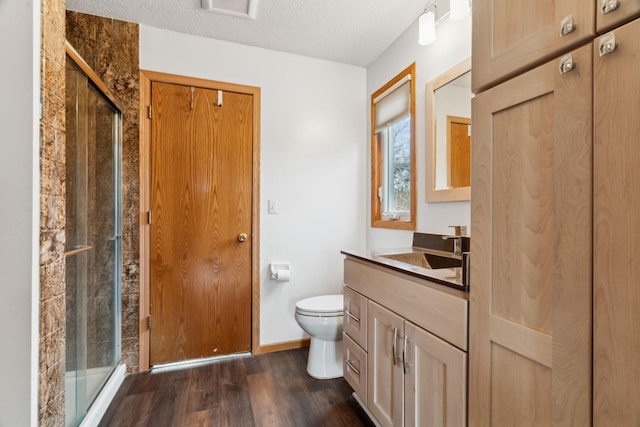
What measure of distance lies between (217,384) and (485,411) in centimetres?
164

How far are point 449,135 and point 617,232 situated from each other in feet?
4.34

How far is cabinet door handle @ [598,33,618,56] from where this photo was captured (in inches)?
22.4

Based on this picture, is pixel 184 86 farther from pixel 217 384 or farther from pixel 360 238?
Answer: pixel 217 384

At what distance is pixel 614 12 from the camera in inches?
22.7

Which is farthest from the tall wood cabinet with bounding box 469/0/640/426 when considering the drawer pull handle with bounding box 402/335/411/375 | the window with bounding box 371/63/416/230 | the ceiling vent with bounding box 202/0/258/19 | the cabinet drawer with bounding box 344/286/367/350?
the ceiling vent with bounding box 202/0/258/19

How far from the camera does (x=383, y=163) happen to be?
2521mm

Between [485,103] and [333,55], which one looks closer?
[485,103]

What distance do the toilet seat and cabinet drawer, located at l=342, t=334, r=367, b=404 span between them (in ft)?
0.66

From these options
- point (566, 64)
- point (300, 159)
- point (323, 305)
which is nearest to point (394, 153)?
point (300, 159)

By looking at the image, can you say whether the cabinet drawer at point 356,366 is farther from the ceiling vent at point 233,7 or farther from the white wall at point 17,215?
the ceiling vent at point 233,7

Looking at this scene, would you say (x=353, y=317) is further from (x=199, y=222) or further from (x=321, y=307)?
(x=199, y=222)

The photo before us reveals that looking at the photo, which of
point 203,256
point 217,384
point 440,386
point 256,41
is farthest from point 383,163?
point 217,384

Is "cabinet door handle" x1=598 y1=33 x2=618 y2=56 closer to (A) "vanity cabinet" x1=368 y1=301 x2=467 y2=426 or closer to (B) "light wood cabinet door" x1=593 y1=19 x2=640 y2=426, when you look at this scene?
(B) "light wood cabinet door" x1=593 y1=19 x2=640 y2=426

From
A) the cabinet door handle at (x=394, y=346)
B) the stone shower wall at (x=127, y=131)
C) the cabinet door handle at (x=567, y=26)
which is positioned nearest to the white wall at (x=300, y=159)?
the stone shower wall at (x=127, y=131)
